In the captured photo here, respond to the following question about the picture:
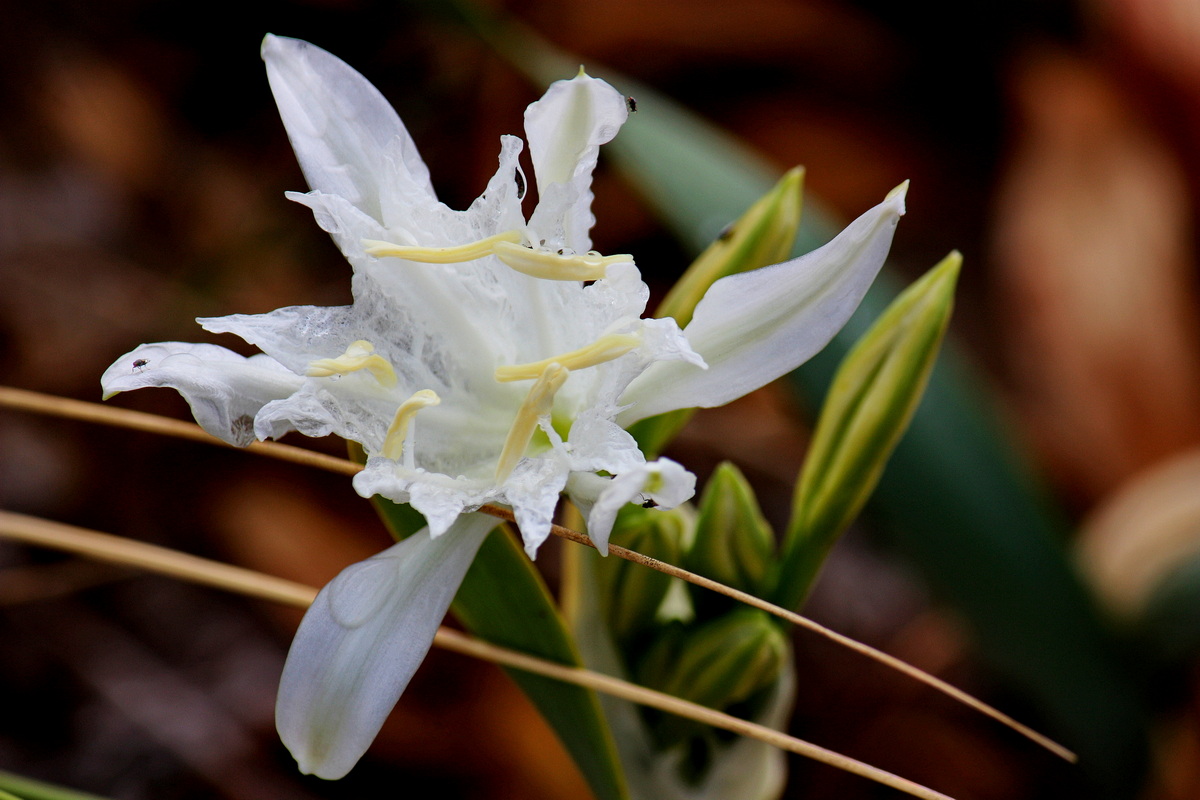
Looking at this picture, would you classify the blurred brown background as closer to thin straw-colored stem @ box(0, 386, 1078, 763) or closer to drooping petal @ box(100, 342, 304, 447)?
thin straw-colored stem @ box(0, 386, 1078, 763)

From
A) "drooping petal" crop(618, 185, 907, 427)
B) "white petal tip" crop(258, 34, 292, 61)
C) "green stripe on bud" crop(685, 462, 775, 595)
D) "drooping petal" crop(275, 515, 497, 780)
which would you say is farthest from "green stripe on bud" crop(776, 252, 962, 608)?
"white petal tip" crop(258, 34, 292, 61)

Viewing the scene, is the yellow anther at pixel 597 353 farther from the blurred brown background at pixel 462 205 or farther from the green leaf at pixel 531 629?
the blurred brown background at pixel 462 205

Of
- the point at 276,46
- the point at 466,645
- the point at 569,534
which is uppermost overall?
the point at 276,46

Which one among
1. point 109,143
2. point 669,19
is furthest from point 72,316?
point 669,19

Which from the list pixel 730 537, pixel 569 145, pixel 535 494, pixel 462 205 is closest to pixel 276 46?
pixel 569 145

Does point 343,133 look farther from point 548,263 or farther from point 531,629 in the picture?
point 531,629
